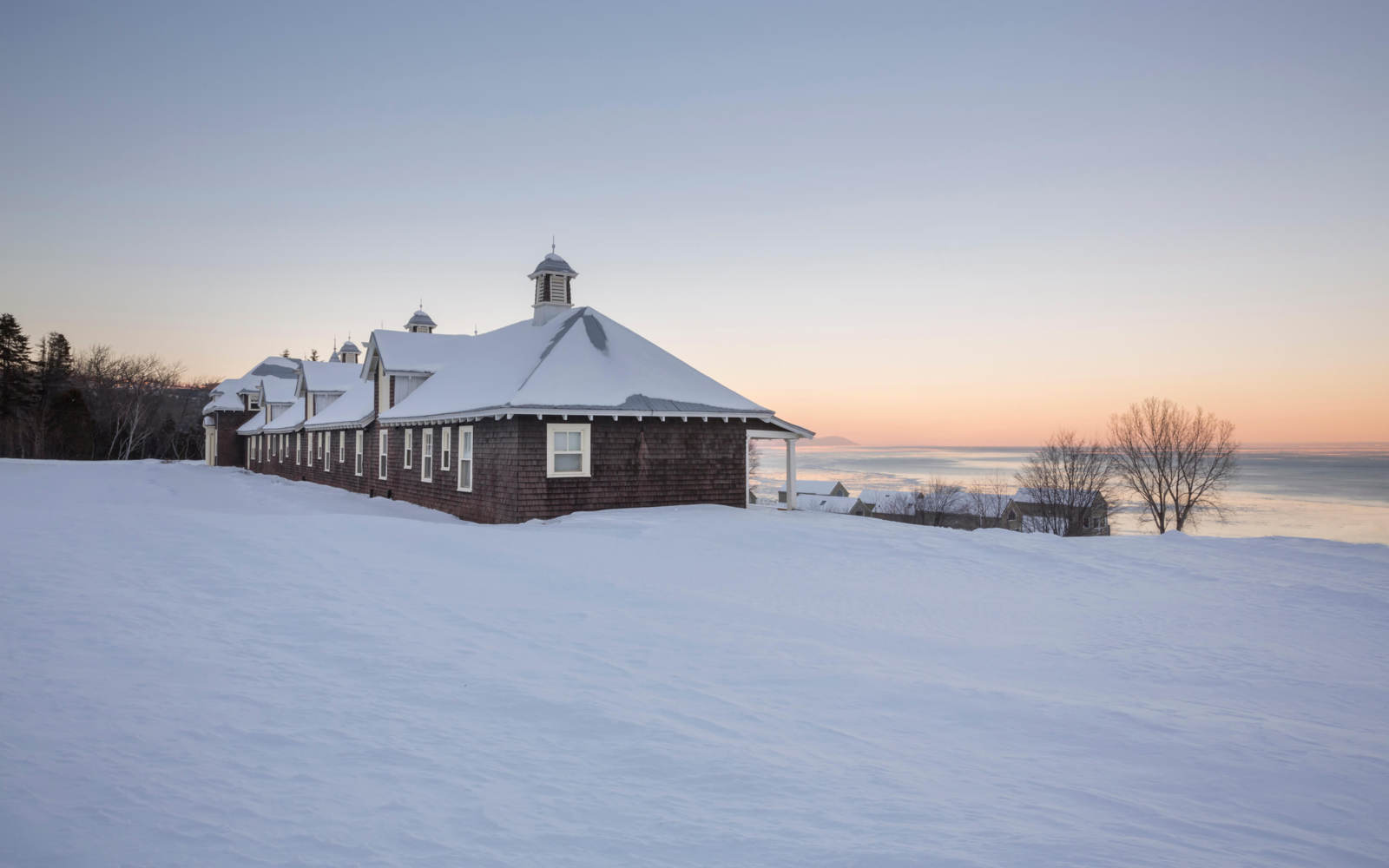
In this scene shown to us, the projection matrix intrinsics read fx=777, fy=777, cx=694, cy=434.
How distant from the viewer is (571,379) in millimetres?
20594

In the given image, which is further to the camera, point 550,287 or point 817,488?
point 817,488

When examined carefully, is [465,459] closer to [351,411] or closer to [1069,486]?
[351,411]

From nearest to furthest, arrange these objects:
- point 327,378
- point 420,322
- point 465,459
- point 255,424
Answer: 1. point 465,459
2. point 420,322
3. point 327,378
4. point 255,424

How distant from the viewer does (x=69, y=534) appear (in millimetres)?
11703

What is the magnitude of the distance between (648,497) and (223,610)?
41.9ft

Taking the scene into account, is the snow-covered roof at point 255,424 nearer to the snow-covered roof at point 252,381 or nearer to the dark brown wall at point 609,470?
the snow-covered roof at point 252,381

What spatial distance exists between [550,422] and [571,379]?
174 cm

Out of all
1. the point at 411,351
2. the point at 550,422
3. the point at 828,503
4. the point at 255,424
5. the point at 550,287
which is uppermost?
the point at 550,287

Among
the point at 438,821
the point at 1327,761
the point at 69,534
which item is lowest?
the point at 1327,761

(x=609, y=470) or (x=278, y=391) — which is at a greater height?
(x=278, y=391)

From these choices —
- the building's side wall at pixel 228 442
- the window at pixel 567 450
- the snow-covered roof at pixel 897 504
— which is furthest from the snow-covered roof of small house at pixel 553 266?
the snow-covered roof at pixel 897 504

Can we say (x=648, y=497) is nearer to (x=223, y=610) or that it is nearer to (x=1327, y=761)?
(x=223, y=610)

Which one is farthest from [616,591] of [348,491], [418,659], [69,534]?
[348,491]

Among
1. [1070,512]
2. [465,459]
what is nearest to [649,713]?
[465,459]
